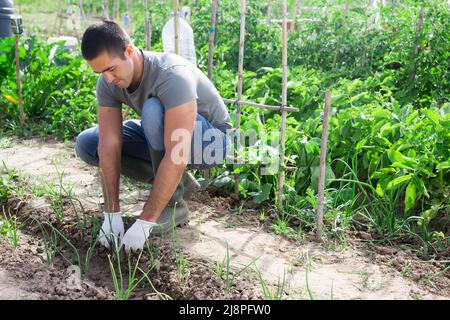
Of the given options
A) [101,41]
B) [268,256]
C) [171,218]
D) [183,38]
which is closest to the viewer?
[101,41]

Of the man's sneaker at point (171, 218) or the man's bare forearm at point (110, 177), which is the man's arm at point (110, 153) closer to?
the man's bare forearm at point (110, 177)

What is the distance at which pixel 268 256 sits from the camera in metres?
2.63

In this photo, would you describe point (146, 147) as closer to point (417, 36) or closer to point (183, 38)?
point (183, 38)

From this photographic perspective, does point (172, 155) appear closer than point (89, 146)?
Yes

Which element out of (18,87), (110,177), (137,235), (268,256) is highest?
(18,87)

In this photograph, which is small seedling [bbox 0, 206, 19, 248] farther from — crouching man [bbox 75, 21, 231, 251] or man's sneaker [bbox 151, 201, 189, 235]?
man's sneaker [bbox 151, 201, 189, 235]

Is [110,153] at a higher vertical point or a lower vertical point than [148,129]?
lower

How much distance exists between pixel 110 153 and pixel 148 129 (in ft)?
0.84

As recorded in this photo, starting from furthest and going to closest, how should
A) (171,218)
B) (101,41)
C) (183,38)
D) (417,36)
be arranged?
1. (417,36)
2. (183,38)
3. (171,218)
4. (101,41)

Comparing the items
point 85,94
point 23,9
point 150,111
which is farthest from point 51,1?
point 150,111

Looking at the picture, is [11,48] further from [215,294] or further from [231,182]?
[215,294]

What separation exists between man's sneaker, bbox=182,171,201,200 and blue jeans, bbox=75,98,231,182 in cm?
10

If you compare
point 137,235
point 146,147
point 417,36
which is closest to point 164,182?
point 137,235

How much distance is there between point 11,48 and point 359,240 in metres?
3.24
